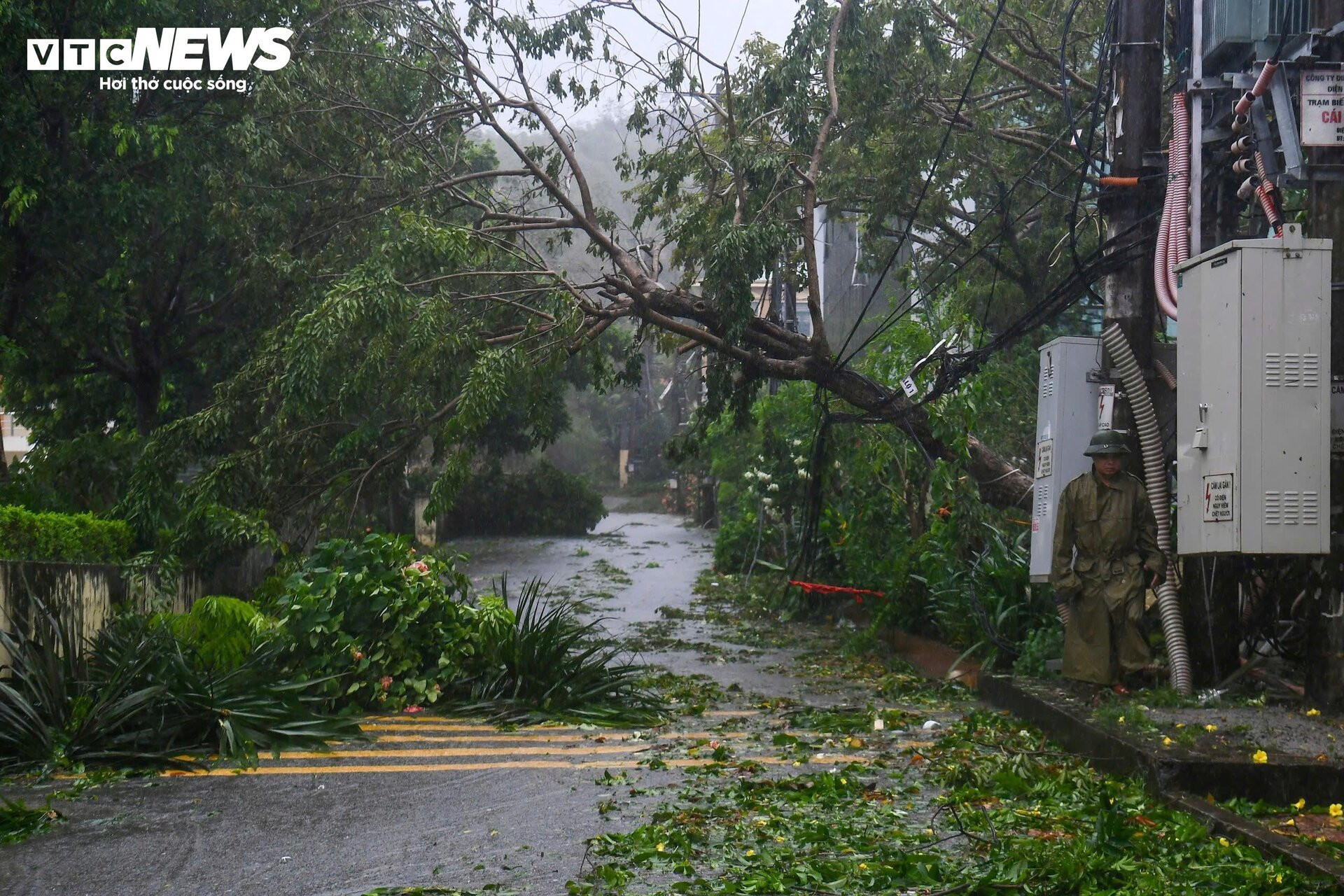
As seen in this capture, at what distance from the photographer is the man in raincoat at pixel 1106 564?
8031 millimetres

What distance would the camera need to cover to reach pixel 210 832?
17.8 ft

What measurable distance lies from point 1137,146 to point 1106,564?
2.75m

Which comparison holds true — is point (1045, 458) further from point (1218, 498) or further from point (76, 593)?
point (76, 593)

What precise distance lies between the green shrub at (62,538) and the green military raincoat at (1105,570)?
738 cm

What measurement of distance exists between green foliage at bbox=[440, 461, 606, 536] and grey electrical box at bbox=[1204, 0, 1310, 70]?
28.4m

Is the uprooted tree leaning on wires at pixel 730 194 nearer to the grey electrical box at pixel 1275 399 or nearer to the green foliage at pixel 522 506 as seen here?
the grey electrical box at pixel 1275 399

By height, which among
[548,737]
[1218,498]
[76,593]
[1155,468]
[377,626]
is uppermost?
[1155,468]

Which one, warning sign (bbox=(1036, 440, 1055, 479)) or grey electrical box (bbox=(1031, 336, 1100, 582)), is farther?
warning sign (bbox=(1036, 440, 1055, 479))

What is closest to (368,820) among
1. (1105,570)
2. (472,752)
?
(472,752)

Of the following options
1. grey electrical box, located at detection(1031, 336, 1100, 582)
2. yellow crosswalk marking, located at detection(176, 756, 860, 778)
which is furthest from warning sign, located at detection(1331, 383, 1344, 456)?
yellow crosswalk marking, located at detection(176, 756, 860, 778)

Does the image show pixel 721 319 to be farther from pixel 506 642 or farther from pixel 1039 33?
pixel 1039 33

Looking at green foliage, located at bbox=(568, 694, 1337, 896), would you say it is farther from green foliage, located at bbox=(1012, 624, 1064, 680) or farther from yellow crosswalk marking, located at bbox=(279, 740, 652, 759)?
green foliage, located at bbox=(1012, 624, 1064, 680)

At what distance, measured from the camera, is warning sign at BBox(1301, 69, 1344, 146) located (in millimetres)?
7000

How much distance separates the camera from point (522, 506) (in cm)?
3550
